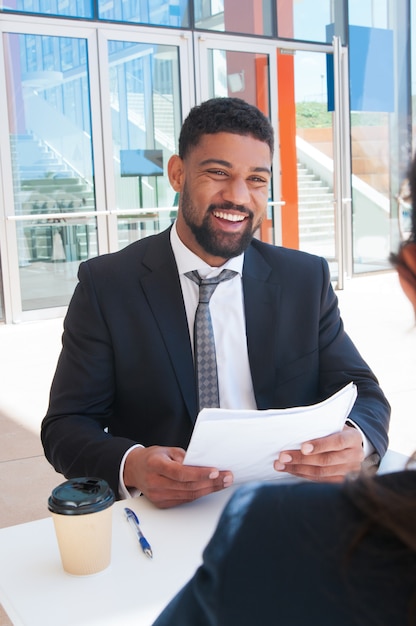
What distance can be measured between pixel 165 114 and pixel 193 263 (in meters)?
6.31

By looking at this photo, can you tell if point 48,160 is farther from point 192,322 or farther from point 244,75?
point 192,322

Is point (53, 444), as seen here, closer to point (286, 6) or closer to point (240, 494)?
point (240, 494)

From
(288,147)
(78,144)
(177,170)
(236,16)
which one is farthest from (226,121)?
(288,147)

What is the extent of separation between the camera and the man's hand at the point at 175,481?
145 cm


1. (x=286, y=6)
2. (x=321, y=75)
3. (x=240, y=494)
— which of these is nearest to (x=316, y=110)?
(x=321, y=75)

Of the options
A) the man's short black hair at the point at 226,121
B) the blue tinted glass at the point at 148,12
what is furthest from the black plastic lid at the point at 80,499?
the blue tinted glass at the point at 148,12

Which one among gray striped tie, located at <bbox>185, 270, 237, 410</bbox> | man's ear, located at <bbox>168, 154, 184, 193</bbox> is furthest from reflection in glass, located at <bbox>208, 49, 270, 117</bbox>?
gray striped tie, located at <bbox>185, 270, 237, 410</bbox>

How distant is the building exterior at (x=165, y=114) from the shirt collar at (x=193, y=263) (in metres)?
5.43

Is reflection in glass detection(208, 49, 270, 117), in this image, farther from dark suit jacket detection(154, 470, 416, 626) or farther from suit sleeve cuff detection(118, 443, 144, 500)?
dark suit jacket detection(154, 470, 416, 626)

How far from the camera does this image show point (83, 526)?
1.20 m

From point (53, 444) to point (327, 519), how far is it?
138 centimetres

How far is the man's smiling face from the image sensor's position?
210 centimetres

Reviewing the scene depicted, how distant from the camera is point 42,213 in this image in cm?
746

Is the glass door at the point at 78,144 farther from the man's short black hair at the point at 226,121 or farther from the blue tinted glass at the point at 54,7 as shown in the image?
the man's short black hair at the point at 226,121
